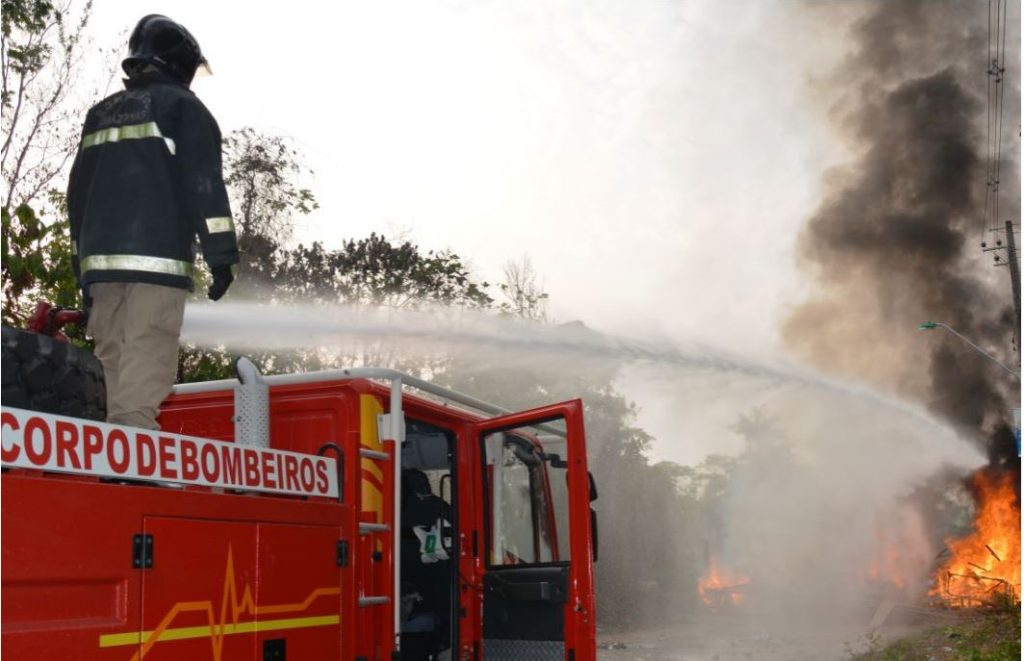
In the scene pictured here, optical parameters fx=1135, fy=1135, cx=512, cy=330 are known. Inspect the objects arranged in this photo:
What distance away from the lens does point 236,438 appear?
5.32m

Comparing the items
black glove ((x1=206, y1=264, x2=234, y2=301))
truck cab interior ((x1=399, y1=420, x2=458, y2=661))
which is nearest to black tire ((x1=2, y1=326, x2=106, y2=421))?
black glove ((x1=206, y1=264, x2=234, y2=301))

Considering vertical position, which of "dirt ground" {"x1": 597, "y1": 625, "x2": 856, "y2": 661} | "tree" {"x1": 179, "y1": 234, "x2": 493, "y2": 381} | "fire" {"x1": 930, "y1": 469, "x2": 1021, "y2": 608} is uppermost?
"tree" {"x1": 179, "y1": 234, "x2": 493, "y2": 381}

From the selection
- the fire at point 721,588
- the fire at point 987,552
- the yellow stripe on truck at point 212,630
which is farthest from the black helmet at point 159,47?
the fire at point 721,588

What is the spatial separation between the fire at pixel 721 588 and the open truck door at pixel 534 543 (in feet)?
91.4

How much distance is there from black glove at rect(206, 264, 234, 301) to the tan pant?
155 millimetres

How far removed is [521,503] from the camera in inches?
253

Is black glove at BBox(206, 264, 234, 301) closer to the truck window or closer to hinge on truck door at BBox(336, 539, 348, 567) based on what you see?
hinge on truck door at BBox(336, 539, 348, 567)

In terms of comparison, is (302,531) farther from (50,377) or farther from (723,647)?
(723,647)

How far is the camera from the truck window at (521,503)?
6238 mm

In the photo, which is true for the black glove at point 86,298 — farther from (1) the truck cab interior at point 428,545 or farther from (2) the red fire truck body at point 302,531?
(1) the truck cab interior at point 428,545

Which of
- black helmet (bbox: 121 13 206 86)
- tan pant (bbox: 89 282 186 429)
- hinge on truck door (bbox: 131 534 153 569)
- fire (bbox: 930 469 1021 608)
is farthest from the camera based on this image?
fire (bbox: 930 469 1021 608)

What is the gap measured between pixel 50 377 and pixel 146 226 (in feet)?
2.37

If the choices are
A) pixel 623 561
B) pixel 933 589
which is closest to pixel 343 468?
pixel 933 589

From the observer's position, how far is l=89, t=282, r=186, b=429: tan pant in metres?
4.43
